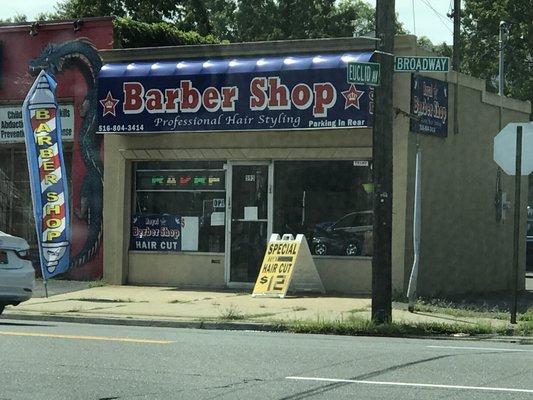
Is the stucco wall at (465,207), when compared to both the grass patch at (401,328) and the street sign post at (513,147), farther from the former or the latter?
the grass patch at (401,328)

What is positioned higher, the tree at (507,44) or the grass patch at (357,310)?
the tree at (507,44)

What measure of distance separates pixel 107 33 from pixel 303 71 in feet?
16.6

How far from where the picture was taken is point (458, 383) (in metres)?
8.55

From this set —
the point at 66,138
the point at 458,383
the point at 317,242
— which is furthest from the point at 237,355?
the point at 66,138

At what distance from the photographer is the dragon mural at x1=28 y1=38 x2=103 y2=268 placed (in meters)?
19.5

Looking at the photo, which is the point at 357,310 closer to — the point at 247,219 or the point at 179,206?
the point at 247,219

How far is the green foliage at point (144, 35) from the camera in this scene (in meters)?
20.6

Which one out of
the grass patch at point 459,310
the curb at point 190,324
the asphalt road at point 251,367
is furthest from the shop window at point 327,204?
the asphalt road at point 251,367

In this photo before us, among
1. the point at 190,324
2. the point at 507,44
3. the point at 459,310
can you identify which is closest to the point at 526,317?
the point at 459,310

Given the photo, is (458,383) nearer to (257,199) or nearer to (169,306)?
(169,306)

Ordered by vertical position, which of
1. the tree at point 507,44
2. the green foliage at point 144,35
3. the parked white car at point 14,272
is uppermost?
the tree at point 507,44

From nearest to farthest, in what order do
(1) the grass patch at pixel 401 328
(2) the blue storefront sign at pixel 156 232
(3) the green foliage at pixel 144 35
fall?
1. (1) the grass patch at pixel 401 328
2. (2) the blue storefront sign at pixel 156 232
3. (3) the green foliage at pixel 144 35

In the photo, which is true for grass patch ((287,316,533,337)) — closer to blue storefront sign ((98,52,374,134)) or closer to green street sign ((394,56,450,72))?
green street sign ((394,56,450,72))

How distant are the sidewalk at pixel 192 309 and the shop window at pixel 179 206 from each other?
44.4 inches
